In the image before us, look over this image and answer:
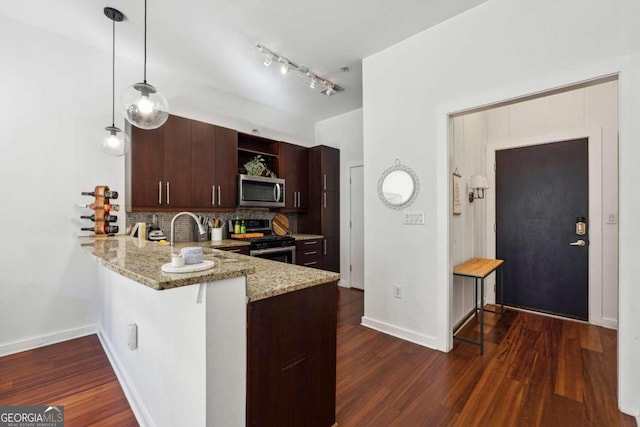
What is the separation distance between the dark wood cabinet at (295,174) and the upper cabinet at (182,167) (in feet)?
2.78

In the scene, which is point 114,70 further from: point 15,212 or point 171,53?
point 15,212

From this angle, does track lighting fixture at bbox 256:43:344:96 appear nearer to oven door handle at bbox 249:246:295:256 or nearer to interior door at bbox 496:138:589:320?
oven door handle at bbox 249:246:295:256

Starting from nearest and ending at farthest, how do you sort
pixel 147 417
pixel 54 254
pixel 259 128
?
pixel 147 417 → pixel 54 254 → pixel 259 128

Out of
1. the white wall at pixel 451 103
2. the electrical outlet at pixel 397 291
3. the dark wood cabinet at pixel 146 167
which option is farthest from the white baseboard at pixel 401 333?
the dark wood cabinet at pixel 146 167

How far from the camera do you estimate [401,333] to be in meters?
2.68

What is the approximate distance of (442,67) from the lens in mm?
2424

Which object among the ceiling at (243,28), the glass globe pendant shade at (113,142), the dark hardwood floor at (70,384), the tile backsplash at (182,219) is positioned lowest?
the dark hardwood floor at (70,384)

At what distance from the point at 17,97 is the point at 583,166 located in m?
5.58

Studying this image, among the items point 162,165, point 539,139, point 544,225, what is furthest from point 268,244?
point 539,139

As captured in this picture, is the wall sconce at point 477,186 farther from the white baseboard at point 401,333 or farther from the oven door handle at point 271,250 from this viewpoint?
the oven door handle at point 271,250

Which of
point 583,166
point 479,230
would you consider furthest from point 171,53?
point 583,166

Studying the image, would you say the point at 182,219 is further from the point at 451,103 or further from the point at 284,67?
the point at 451,103

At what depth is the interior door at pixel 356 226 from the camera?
4.50m

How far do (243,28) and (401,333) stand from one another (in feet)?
10.5
